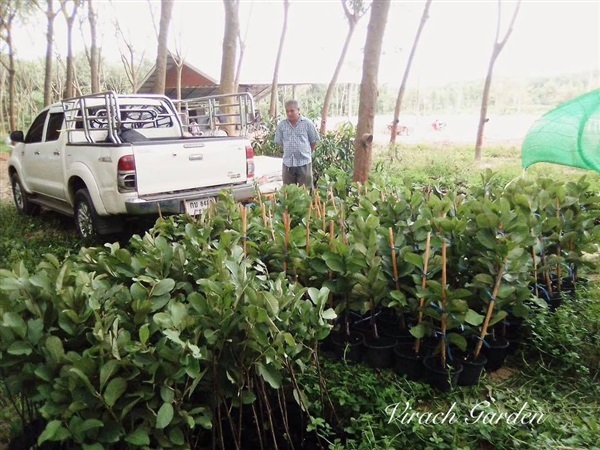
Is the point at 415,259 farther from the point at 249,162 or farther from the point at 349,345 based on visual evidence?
the point at 249,162

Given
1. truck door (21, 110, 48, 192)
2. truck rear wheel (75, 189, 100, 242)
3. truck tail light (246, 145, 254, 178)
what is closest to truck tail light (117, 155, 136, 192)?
truck rear wheel (75, 189, 100, 242)

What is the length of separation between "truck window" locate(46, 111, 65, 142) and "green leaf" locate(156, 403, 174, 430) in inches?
251

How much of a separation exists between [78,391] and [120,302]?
0.47 metres

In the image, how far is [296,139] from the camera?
7555mm

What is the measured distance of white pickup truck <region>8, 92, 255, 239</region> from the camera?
18.6 feet

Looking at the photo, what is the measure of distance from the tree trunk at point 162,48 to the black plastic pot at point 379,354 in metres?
11.1

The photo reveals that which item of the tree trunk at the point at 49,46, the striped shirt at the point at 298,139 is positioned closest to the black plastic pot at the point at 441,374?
the striped shirt at the point at 298,139

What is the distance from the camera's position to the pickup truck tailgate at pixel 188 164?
5.68 metres

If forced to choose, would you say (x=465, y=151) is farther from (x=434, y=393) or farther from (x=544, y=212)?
(x=434, y=393)

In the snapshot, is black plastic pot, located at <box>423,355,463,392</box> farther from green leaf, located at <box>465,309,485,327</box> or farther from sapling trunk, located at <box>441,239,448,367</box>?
green leaf, located at <box>465,309,485,327</box>

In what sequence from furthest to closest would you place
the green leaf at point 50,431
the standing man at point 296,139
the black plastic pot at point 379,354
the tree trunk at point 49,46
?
the tree trunk at point 49,46
the standing man at point 296,139
the black plastic pot at point 379,354
the green leaf at point 50,431

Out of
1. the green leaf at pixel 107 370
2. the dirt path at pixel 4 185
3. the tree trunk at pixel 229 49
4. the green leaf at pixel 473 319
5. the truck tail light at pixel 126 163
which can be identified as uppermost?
the tree trunk at pixel 229 49

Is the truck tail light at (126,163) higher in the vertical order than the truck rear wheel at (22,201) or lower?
higher

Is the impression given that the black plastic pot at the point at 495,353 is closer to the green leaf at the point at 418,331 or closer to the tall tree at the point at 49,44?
the green leaf at the point at 418,331
